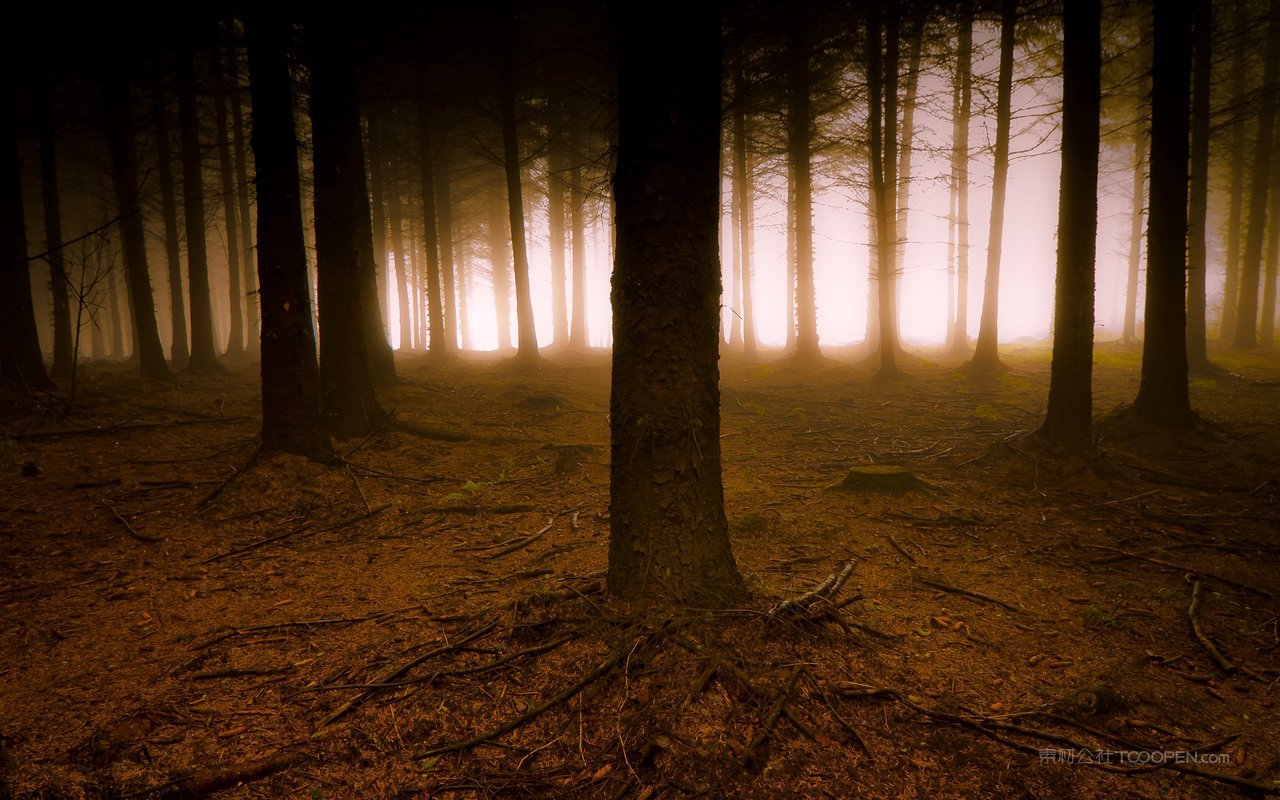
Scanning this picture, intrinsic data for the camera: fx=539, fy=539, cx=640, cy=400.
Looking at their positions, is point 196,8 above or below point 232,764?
above

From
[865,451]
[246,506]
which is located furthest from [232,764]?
[865,451]

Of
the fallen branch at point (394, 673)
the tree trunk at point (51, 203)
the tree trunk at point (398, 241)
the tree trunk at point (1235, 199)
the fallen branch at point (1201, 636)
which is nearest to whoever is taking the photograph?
the fallen branch at point (394, 673)

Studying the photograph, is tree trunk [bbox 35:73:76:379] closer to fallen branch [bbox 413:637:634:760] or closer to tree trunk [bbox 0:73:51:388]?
tree trunk [bbox 0:73:51:388]

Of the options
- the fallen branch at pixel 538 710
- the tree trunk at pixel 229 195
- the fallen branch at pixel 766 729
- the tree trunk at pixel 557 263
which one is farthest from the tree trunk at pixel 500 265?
the fallen branch at pixel 766 729

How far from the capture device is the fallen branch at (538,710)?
2.43m

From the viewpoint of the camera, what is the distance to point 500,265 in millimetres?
32875

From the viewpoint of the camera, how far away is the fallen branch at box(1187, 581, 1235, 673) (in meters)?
3.13

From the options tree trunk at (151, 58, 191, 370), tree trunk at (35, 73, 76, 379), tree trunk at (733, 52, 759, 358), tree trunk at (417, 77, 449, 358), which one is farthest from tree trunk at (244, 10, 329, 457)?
tree trunk at (733, 52, 759, 358)

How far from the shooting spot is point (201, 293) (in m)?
15.5

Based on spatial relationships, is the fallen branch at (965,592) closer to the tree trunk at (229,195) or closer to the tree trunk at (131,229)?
the tree trunk at (131,229)

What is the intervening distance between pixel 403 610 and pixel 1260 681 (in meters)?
5.15

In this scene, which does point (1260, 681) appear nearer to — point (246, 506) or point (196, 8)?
point (246, 506)

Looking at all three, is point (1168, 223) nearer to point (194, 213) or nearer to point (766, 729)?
point (766, 729)

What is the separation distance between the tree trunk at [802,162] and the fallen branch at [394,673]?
14.0 m
